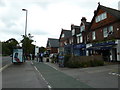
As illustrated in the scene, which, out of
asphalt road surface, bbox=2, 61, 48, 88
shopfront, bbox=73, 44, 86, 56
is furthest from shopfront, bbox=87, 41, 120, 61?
asphalt road surface, bbox=2, 61, 48, 88

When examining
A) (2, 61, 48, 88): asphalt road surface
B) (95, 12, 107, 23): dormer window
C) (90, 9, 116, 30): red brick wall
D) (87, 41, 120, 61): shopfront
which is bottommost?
(2, 61, 48, 88): asphalt road surface

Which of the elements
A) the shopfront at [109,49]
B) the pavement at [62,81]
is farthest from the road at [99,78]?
the shopfront at [109,49]

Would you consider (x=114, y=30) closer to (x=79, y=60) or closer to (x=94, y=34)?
(x=94, y=34)

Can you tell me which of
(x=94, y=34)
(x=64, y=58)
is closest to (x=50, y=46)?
(x=94, y=34)

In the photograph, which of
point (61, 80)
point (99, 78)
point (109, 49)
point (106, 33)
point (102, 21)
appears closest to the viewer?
point (61, 80)

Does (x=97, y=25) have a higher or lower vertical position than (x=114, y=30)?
higher

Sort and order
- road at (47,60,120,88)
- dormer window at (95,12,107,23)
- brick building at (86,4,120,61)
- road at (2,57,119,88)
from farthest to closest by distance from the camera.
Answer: dormer window at (95,12,107,23), brick building at (86,4,120,61), road at (47,60,120,88), road at (2,57,119,88)

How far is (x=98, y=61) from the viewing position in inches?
642

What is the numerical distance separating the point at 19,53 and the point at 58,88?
14629 mm

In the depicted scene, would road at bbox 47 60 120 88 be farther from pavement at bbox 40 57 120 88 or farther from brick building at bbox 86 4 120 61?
brick building at bbox 86 4 120 61

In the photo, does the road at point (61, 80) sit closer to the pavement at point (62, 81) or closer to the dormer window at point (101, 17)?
the pavement at point (62, 81)

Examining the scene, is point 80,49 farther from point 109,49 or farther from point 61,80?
point 61,80

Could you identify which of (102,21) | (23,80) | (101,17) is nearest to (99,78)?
(23,80)

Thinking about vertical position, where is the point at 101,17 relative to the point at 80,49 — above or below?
above
